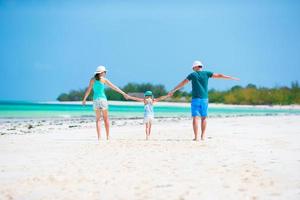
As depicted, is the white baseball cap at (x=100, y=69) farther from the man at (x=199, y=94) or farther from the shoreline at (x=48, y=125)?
the shoreline at (x=48, y=125)

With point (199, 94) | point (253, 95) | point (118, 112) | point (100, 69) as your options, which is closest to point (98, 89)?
point (100, 69)

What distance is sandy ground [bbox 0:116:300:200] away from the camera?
186 inches

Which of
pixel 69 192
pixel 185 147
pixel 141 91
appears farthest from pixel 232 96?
pixel 69 192

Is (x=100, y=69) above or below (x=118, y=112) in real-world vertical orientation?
above

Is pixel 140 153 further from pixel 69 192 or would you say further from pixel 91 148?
pixel 69 192

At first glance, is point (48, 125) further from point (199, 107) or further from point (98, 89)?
point (199, 107)

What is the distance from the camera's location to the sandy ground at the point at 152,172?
4.73 metres

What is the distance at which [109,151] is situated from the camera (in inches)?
324

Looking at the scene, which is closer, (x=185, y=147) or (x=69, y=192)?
(x=69, y=192)

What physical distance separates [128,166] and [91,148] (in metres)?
2.55

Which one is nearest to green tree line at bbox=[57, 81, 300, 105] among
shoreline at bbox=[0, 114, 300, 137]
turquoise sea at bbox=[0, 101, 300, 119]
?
turquoise sea at bbox=[0, 101, 300, 119]

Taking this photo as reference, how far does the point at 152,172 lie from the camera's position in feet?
19.3

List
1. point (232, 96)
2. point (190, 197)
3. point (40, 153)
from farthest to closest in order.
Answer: point (232, 96) < point (40, 153) < point (190, 197)

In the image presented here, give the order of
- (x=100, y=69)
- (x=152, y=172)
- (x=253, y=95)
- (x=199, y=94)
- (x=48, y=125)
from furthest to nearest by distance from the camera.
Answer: (x=253, y=95)
(x=48, y=125)
(x=100, y=69)
(x=199, y=94)
(x=152, y=172)
